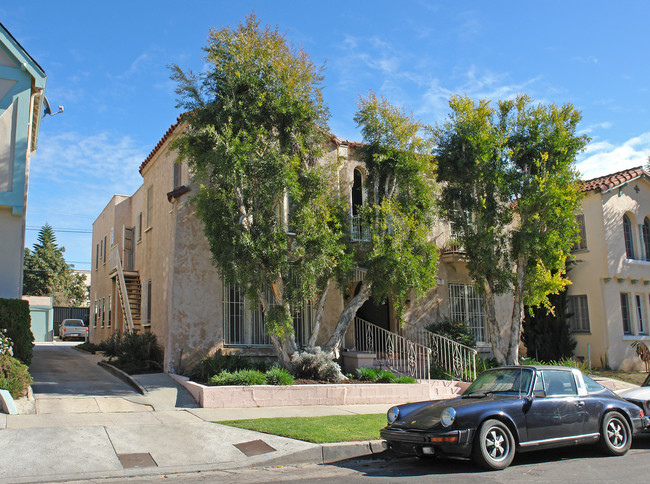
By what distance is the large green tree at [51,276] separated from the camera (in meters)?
43.5

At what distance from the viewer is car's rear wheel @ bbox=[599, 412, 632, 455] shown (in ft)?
26.1

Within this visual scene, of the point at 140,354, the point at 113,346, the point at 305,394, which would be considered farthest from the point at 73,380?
the point at 305,394

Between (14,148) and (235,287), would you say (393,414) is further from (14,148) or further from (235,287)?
(14,148)

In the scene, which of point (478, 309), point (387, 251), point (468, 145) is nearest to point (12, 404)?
point (387, 251)

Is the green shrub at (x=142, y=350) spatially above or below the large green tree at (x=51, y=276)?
below

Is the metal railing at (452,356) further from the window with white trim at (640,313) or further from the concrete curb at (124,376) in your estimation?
the window with white trim at (640,313)

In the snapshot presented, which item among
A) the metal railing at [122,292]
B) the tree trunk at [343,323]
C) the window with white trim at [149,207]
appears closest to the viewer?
the tree trunk at [343,323]

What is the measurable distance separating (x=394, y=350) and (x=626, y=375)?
832cm

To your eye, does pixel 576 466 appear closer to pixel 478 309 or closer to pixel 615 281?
pixel 478 309

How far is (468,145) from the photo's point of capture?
1562 centimetres

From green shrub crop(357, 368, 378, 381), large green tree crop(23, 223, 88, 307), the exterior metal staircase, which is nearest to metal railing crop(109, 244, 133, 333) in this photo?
the exterior metal staircase

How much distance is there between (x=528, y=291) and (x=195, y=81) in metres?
10.4

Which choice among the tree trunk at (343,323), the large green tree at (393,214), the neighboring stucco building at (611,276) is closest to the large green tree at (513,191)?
the large green tree at (393,214)

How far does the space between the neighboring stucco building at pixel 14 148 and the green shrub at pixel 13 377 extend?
2534mm
